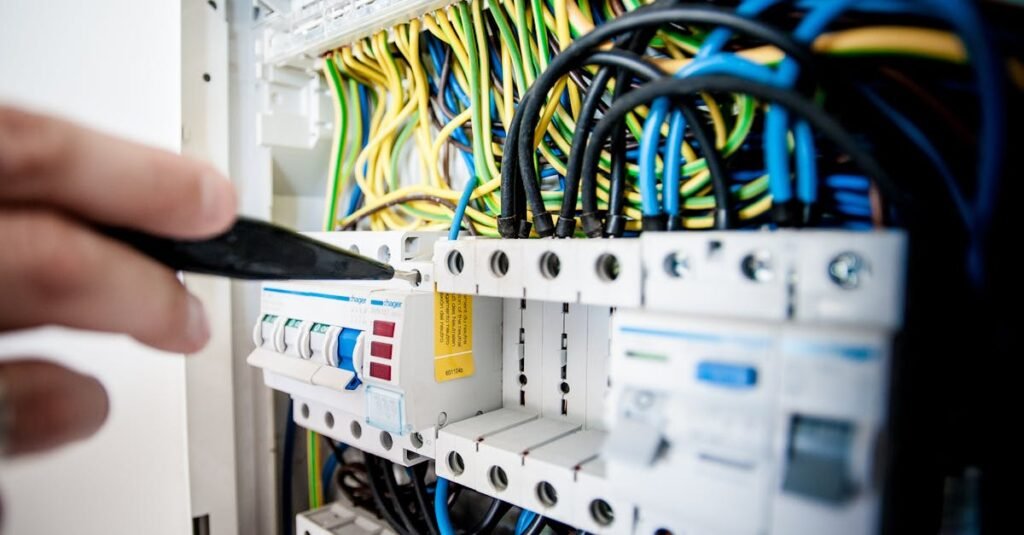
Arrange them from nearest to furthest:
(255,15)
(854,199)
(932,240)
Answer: (932,240) < (854,199) < (255,15)

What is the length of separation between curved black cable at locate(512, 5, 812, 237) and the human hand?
15.8 inches

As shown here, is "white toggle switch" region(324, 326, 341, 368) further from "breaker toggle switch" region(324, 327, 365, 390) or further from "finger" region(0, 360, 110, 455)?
"finger" region(0, 360, 110, 455)

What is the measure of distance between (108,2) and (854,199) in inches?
48.8

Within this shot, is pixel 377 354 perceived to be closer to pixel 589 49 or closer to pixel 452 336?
pixel 452 336

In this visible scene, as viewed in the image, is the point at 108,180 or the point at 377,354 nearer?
the point at 108,180

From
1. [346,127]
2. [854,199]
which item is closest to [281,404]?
[346,127]

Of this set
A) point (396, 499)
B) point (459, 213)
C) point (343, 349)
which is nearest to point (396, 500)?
point (396, 499)

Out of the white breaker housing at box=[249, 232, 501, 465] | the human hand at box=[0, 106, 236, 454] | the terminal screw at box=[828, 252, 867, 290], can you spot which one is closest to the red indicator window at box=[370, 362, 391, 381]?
the white breaker housing at box=[249, 232, 501, 465]

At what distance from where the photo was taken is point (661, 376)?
0.53m

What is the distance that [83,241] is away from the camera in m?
0.40

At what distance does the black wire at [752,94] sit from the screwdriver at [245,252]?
335mm

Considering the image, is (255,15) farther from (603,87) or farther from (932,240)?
(932,240)

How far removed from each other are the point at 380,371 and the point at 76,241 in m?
0.44

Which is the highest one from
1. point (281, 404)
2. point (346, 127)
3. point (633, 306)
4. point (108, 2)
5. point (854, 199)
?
point (108, 2)
